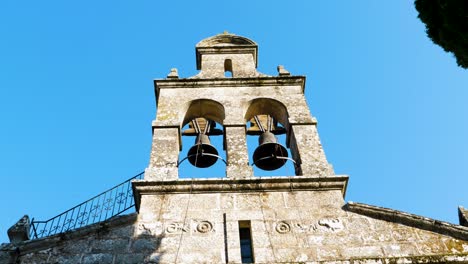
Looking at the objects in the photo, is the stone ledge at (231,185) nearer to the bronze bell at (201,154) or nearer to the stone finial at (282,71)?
the bronze bell at (201,154)

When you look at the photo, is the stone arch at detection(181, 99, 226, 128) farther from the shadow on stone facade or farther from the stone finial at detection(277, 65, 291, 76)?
the shadow on stone facade

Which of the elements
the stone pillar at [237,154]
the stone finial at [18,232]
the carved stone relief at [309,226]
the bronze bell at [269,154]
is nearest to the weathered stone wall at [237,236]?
the carved stone relief at [309,226]

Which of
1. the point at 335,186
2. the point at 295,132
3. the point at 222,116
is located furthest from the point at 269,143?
the point at 335,186

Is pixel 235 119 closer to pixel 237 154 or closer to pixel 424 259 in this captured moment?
pixel 237 154

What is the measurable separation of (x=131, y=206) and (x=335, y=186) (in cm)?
292

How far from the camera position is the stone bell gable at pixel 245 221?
5.20 meters

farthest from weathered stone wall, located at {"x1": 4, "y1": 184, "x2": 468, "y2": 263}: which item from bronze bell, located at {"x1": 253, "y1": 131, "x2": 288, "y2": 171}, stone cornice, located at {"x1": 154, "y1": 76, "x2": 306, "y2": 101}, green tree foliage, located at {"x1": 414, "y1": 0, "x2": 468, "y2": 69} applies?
stone cornice, located at {"x1": 154, "y1": 76, "x2": 306, "y2": 101}

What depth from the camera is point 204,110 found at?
7.94m

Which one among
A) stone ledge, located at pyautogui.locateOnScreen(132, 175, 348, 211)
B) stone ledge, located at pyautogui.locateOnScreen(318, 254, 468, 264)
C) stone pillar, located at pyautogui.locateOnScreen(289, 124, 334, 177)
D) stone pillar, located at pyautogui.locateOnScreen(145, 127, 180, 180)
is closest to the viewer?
stone ledge, located at pyautogui.locateOnScreen(318, 254, 468, 264)

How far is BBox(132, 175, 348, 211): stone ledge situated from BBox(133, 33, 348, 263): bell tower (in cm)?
1

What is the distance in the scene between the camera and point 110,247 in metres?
5.28

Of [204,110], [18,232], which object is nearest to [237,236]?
[18,232]

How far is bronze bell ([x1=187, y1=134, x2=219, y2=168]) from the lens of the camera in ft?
23.8

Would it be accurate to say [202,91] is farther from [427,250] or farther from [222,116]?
[427,250]
